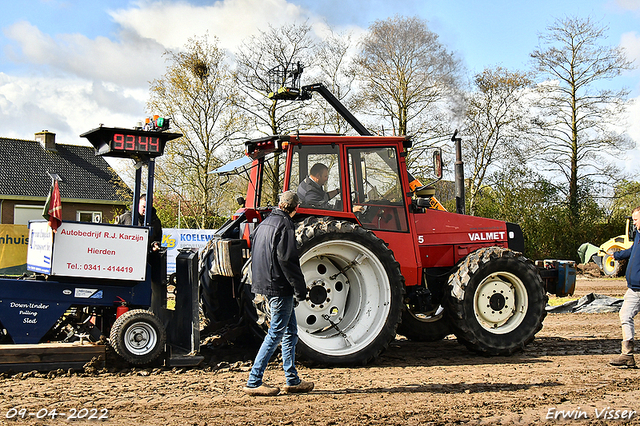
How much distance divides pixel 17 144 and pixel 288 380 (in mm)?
32068

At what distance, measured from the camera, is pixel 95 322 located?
6.10 metres

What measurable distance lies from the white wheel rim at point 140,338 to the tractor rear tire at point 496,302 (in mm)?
3366

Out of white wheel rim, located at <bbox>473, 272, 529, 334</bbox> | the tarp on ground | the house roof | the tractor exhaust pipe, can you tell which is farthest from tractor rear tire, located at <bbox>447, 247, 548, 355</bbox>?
the house roof

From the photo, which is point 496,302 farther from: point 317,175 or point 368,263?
point 317,175

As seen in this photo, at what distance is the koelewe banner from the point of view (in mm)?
15652

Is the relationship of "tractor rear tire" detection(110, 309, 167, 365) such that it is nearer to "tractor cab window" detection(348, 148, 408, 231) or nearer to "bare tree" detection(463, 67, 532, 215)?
"tractor cab window" detection(348, 148, 408, 231)

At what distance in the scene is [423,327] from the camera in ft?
25.5

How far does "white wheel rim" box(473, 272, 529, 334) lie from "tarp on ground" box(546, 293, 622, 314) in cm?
392

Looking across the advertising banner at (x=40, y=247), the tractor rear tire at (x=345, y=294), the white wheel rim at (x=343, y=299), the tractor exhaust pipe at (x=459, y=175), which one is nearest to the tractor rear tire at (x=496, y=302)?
the tractor rear tire at (x=345, y=294)

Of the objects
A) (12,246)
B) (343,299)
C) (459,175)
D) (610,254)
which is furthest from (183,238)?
(610,254)

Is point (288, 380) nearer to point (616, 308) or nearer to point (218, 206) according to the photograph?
point (616, 308)

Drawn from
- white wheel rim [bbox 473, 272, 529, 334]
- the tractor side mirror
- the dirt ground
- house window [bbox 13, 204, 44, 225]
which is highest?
house window [bbox 13, 204, 44, 225]

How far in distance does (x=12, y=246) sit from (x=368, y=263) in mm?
12965

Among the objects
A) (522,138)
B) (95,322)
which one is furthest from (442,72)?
(95,322)
